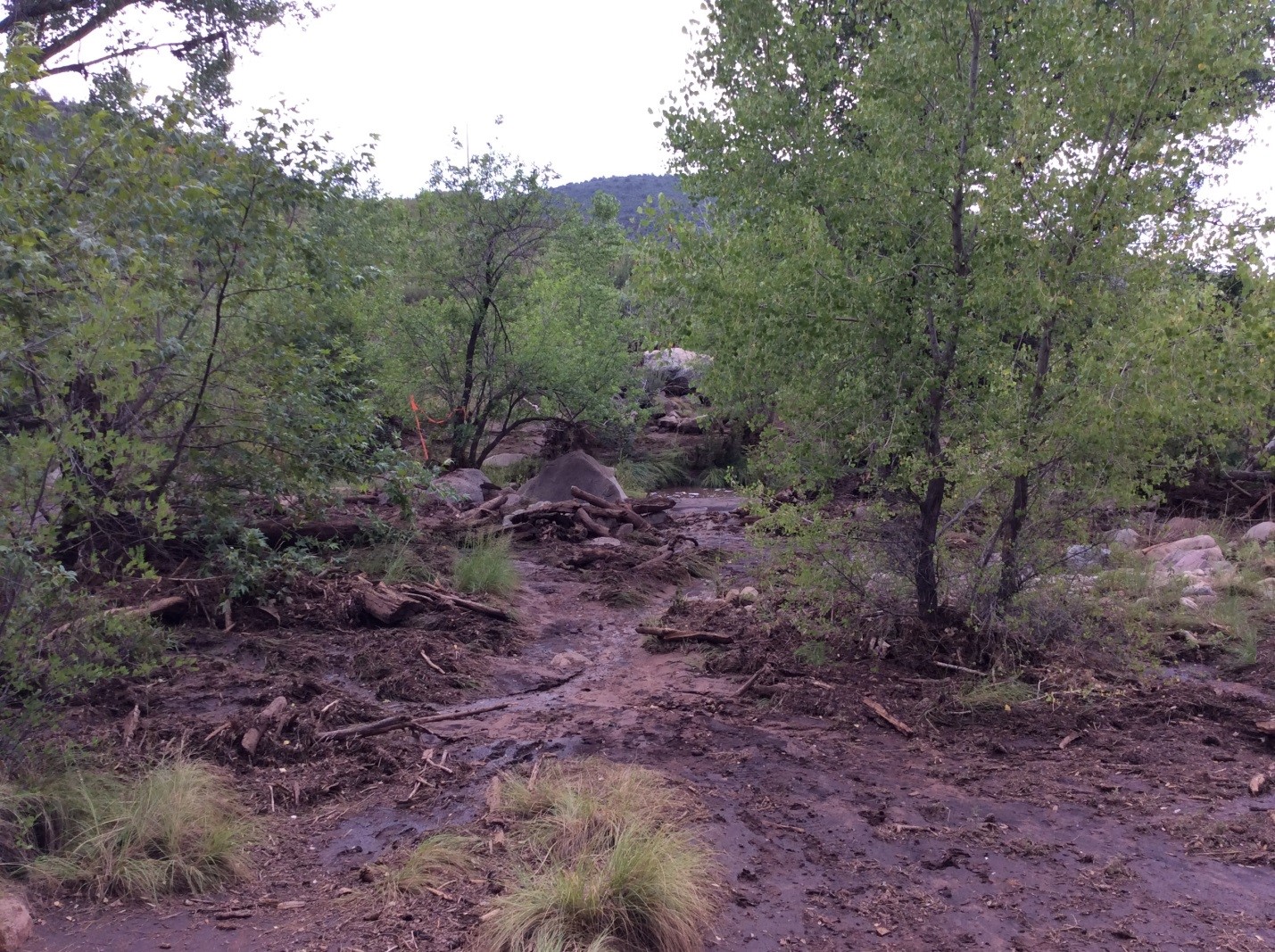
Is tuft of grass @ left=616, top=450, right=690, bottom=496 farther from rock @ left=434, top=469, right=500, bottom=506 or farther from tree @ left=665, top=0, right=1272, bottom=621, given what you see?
tree @ left=665, top=0, right=1272, bottom=621

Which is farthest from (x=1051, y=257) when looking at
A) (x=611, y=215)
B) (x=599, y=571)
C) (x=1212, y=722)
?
(x=611, y=215)

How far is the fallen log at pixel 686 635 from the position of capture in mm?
8070

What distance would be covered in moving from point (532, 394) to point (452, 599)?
8.82 metres

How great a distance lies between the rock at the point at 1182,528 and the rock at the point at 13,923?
12.3m

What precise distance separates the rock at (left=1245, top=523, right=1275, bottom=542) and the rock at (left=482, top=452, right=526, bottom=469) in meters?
12.2

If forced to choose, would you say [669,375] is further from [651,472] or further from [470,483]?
[470,483]

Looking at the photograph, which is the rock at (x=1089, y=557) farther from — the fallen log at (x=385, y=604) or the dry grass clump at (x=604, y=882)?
the fallen log at (x=385, y=604)

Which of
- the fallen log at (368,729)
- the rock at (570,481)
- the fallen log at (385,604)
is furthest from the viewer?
the rock at (570,481)

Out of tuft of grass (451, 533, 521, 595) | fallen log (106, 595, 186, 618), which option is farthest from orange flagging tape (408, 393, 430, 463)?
fallen log (106, 595, 186, 618)

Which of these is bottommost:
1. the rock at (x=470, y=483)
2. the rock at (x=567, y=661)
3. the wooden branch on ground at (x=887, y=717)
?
the rock at (x=567, y=661)

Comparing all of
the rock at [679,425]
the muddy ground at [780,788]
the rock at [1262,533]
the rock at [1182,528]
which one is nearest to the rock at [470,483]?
the muddy ground at [780,788]

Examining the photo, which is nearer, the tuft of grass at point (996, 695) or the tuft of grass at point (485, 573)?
the tuft of grass at point (996, 695)

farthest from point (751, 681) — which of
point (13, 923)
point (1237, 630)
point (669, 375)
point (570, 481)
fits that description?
point (669, 375)

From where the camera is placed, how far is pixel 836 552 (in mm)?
6883
